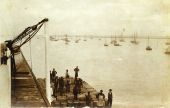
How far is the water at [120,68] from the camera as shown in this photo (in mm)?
2113

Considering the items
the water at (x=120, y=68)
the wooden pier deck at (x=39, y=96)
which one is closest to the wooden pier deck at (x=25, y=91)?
the wooden pier deck at (x=39, y=96)

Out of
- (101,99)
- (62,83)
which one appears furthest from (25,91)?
(101,99)

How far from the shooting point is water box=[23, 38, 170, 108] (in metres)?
2.11

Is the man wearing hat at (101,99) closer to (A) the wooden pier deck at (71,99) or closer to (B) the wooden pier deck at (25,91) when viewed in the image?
(A) the wooden pier deck at (71,99)

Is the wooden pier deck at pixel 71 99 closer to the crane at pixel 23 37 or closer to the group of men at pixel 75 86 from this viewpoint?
the group of men at pixel 75 86

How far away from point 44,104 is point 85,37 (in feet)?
1.46

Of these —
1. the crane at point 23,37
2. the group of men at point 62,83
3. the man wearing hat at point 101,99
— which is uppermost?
the crane at point 23,37

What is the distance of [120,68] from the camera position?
6.97 feet

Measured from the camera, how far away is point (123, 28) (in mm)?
2119

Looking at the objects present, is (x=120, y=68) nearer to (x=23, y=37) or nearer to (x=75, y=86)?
(x=75, y=86)

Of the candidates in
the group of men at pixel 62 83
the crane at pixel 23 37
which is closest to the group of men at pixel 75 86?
the group of men at pixel 62 83

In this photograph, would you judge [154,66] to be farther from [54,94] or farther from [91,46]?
[54,94]

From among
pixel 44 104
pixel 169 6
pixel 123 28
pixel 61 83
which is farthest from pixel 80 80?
pixel 169 6

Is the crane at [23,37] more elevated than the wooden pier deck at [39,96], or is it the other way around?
the crane at [23,37]
